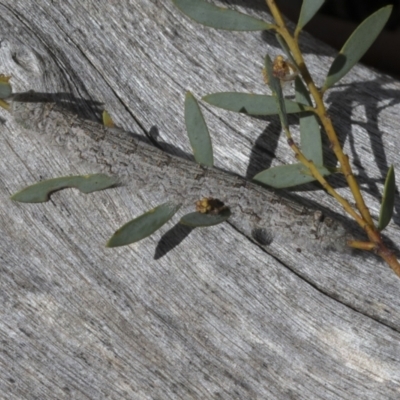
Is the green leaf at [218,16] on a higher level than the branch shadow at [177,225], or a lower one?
higher

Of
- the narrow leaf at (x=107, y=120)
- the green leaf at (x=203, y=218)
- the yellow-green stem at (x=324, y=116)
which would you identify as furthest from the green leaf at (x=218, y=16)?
the green leaf at (x=203, y=218)

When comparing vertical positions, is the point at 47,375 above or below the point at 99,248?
below

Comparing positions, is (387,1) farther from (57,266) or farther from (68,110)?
(57,266)

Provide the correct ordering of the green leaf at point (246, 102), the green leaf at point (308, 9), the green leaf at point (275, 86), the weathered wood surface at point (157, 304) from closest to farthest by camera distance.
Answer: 1. the green leaf at point (275, 86)
2. the green leaf at point (308, 9)
3. the green leaf at point (246, 102)
4. the weathered wood surface at point (157, 304)

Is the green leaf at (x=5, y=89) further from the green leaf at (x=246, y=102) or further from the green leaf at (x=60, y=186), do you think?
the green leaf at (x=246, y=102)

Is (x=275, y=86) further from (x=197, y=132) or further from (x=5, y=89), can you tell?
(x=5, y=89)

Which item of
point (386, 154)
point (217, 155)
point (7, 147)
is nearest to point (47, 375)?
point (7, 147)
